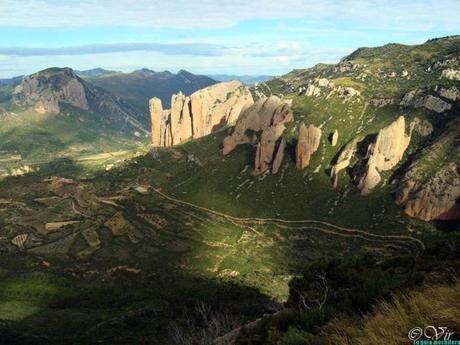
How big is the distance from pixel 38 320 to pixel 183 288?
47471 millimetres

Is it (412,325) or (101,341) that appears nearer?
(412,325)

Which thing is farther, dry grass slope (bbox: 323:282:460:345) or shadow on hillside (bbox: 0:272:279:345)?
shadow on hillside (bbox: 0:272:279:345)

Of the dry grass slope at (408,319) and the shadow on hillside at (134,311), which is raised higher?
the dry grass slope at (408,319)

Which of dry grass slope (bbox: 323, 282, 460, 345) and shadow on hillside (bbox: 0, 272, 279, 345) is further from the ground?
dry grass slope (bbox: 323, 282, 460, 345)

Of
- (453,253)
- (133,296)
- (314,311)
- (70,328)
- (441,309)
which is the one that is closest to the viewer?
(441,309)

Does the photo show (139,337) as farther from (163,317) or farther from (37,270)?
(37,270)

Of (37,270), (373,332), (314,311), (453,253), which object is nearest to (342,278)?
(453,253)

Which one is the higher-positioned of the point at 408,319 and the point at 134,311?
the point at 408,319

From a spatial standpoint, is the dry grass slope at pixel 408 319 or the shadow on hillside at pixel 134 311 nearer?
the dry grass slope at pixel 408 319

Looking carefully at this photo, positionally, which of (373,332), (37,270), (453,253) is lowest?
(37,270)

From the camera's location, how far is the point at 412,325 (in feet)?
58.6

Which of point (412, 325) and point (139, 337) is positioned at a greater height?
point (412, 325)

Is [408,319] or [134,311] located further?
[134,311]

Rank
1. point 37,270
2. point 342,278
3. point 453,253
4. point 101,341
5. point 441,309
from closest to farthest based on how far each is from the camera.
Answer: point 441,309 < point 453,253 < point 342,278 < point 101,341 < point 37,270
